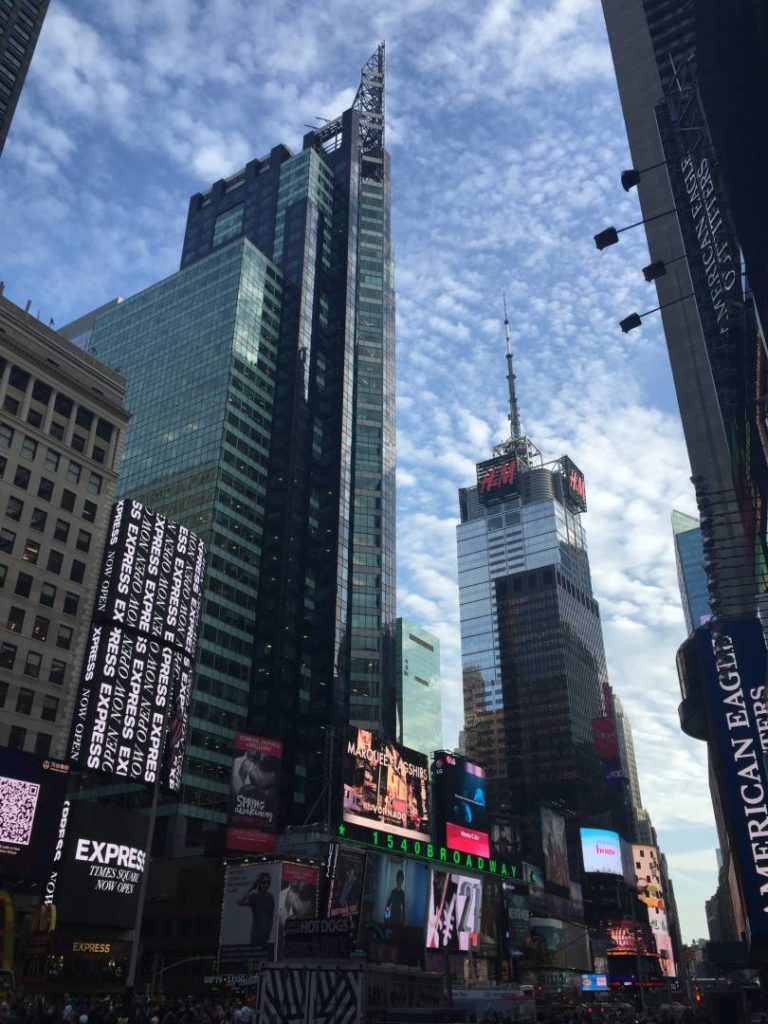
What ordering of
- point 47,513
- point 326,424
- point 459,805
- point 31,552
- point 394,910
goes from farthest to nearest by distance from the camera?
point 326,424, point 459,805, point 394,910, point 47,513, point 31,552

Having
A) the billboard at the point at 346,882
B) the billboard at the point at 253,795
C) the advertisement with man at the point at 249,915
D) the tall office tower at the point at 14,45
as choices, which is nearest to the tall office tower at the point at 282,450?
the billboard at the point at 346,882

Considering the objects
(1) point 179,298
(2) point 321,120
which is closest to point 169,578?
(1) point 179,298

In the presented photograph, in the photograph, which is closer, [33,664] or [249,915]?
[33,664]

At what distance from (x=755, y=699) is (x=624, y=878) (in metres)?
95.5

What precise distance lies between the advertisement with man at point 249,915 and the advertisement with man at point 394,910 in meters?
11.6

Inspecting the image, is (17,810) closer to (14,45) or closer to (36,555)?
(36,555)

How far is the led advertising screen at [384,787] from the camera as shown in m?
75.8

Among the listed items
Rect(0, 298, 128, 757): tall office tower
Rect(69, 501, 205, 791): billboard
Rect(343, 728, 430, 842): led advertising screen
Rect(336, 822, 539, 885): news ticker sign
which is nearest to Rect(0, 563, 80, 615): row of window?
Rect(0, 298, 128, 757): tall office tower

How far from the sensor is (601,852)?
137 metres

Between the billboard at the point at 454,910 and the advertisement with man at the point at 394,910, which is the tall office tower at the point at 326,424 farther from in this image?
the advertisement with man at the point at 394,910

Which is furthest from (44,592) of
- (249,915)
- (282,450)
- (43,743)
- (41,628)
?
(282,450)

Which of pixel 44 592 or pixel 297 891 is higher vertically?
pixel 44 592

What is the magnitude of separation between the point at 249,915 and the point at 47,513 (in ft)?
113

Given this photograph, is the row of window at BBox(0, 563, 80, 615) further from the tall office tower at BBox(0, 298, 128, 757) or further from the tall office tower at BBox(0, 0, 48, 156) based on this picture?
the tall office tower at BBox(0, 0, 48, 156)
